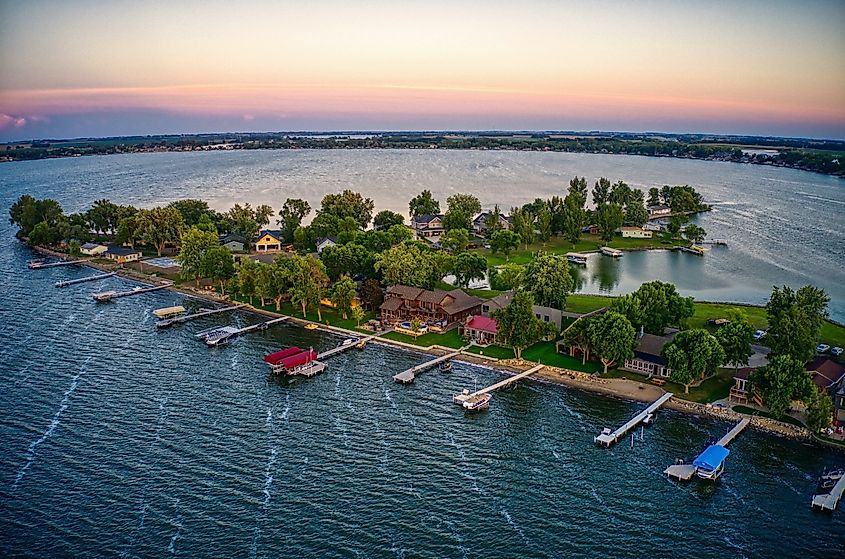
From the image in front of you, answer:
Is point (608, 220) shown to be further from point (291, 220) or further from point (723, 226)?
point (291, 220)

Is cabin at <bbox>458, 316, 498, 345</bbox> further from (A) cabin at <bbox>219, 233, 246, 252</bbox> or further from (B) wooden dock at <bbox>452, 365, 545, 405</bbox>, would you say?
(A) cabin at <bbox>219, 233, 246, 252</bbox>

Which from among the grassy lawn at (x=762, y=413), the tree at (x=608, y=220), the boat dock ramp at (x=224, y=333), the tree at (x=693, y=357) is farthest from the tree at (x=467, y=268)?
the tree at (x=608, y=220)

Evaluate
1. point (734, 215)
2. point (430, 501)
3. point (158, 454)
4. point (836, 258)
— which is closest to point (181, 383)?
point (158, 454)

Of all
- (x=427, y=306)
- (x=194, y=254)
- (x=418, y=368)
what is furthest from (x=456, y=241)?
(x=418, y=368)

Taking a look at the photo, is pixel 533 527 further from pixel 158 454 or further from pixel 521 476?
pixel 158 454

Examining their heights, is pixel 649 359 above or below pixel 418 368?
above

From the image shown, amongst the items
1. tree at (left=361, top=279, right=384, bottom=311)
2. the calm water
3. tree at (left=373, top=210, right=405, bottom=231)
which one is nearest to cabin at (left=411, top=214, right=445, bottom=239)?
tree at (left=373, top=210, right=405, bottom=231)
